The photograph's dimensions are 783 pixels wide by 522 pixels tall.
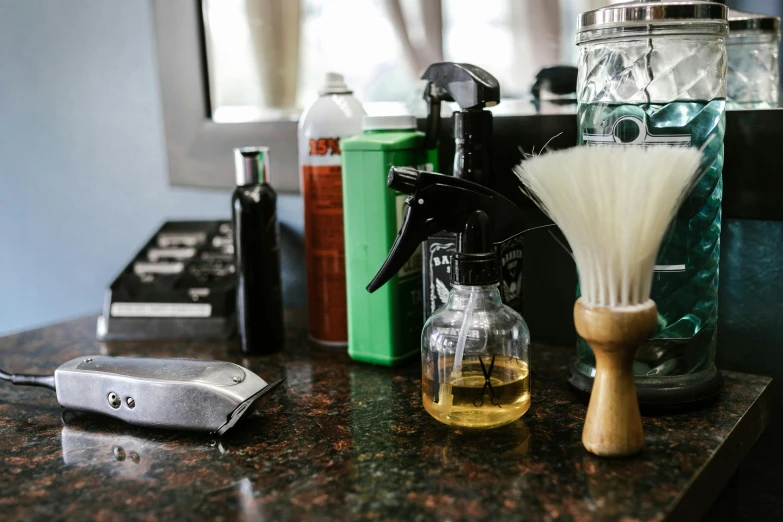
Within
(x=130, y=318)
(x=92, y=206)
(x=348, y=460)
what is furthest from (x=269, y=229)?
(x=92, y=206)

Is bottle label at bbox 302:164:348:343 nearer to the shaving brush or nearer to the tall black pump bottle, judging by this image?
the tall black pump bottle

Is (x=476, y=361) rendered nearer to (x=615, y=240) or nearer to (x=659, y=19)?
(x=615, y=240)

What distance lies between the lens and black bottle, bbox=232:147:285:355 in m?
0.78

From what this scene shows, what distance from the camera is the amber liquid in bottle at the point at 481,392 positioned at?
1.85 ft

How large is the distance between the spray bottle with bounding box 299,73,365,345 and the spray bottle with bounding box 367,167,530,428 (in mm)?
216

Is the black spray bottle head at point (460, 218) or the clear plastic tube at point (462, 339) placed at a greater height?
the black spray bottle head at point (460, 218)

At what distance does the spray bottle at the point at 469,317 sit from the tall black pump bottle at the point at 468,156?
31mm

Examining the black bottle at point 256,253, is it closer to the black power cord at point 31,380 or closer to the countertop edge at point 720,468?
the black power cord at point 31,380

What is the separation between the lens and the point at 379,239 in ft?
2.36

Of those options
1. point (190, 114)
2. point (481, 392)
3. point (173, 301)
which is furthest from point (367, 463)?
point (190, 114)

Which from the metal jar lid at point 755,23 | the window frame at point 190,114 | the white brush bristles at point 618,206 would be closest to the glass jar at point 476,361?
the white brush bristles at point 618,206

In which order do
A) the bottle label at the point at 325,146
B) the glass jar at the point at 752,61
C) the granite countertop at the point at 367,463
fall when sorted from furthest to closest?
the bottle label at the point at 325,146, the glass jar at the point at 752,61, the granite countertop at the point at 367,463

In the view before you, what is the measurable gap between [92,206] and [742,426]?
3.53 feet

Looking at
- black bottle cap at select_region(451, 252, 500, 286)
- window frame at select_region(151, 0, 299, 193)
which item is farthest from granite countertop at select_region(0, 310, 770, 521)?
window frame at select_region(151, 0, 299, 193)
